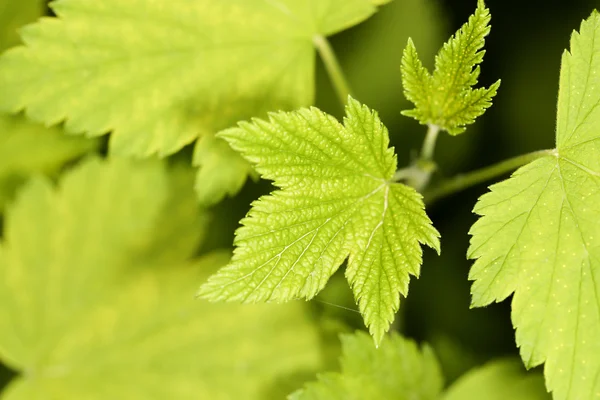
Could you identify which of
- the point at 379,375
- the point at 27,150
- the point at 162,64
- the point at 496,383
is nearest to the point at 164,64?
the point at 162,64

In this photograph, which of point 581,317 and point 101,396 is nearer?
point 581,317

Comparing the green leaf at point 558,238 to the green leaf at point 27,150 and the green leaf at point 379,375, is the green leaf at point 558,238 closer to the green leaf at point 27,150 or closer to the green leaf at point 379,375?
the green leaf at point 379,375

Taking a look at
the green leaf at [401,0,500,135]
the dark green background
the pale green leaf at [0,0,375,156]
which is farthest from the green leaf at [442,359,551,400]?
the pale green leaf at [0,0,375,156]

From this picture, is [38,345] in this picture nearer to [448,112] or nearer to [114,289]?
[114,289]

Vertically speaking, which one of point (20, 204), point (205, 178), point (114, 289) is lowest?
point (114, 289)

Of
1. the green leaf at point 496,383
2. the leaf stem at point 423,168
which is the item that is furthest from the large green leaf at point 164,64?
the green leaf at point 496,383

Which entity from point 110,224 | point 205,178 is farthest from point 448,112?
point 110,224
